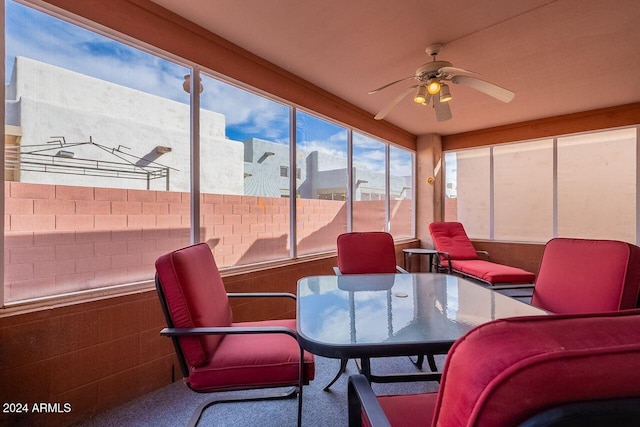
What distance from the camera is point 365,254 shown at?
113 inches

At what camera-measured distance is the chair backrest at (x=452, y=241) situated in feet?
15.2

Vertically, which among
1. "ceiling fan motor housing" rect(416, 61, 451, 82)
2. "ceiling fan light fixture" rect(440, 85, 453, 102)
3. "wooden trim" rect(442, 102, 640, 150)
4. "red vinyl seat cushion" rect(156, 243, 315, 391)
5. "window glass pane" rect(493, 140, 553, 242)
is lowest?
"red vinyl seat cushion" rect(156, 243, 315, 391)

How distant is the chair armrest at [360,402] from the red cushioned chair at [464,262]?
126 inches

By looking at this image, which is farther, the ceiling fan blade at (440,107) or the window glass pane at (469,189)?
the window glass pane at (469,189)

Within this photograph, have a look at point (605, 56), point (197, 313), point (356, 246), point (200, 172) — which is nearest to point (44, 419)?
point (197, 313)

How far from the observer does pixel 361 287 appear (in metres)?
2.01

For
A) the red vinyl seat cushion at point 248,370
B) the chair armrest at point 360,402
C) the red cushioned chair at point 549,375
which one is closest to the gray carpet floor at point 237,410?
the red vinyl seat cushion at point 248,370

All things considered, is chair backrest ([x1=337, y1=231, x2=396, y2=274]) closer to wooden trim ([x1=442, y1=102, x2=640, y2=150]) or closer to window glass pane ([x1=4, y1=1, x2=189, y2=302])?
window glass pane ([x1=4, y1=1, x2=189, y2=302])

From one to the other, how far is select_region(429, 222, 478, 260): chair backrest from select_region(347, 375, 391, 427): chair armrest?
13.2ft

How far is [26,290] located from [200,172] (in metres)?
1.26

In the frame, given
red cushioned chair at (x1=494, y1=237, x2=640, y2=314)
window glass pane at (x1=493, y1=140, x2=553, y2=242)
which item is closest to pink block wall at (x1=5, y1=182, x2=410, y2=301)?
red cushioned chair at (x1=494, y1=237, x2=640, y2=314)

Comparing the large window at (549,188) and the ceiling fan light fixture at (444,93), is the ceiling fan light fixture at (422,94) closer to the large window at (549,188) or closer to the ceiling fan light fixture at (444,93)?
the ceiling fan light fixture at (444,93)

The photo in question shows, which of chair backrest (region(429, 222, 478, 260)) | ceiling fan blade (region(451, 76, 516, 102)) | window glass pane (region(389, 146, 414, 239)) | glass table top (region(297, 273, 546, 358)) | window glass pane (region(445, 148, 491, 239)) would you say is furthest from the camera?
window glass pane (region(445, 148, 491, 239))

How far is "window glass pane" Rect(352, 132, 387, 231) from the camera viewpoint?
4.25m
